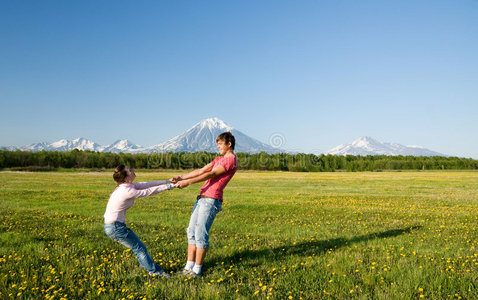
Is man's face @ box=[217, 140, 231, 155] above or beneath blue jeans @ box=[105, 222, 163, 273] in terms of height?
above

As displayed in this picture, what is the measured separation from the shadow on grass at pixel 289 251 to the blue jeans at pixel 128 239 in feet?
4.68

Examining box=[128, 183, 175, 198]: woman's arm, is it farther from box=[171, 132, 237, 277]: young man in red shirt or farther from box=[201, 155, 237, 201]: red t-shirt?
box=[201, 155, 237, 201]: red t-shirt

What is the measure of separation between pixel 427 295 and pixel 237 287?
3288 millimetres

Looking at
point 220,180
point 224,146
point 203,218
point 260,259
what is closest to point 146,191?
point 203,218

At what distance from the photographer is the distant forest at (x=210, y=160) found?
4604 inches

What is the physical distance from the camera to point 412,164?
137500 mm

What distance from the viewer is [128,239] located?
609cm

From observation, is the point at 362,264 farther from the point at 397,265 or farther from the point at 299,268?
the point at 299,268

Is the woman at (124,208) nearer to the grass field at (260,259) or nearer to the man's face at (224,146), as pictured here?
the grass field at (260,259)


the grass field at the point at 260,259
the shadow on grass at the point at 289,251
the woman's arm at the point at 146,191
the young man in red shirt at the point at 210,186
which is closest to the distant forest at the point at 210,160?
the grass field at the point at 260,259

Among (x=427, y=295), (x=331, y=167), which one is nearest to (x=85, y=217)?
(x=427, y=295)

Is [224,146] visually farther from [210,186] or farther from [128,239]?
[128,239]

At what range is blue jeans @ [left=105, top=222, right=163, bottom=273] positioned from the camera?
5.97 meters

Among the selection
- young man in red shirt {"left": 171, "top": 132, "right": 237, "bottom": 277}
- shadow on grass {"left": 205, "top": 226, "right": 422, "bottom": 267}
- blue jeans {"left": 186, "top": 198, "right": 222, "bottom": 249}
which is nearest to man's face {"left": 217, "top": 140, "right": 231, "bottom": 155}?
young man in red shirt {"left": 171, "top": 132, "right": 237, "bottom": 277}
